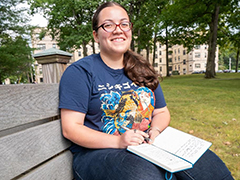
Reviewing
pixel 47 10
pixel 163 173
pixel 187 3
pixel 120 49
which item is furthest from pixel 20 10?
pixel 163 173

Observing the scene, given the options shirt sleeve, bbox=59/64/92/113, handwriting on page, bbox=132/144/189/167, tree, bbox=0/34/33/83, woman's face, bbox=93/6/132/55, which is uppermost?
tree, bbox=0/34/33/83

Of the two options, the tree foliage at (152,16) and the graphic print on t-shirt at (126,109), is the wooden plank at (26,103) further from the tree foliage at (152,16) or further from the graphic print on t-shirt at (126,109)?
the tree foliage at (152,16)

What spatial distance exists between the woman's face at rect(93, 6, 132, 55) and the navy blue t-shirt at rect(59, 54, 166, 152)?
145mm

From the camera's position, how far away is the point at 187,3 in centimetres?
1553

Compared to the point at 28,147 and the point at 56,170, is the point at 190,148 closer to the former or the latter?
the point at 56,170

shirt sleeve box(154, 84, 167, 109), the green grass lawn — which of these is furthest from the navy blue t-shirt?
the green grass lawn

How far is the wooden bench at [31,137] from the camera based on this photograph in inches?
41.5

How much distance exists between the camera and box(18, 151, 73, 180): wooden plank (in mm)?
1211

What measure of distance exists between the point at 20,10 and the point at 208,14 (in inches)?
632

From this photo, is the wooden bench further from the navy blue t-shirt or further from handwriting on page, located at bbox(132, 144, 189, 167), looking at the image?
handwriting on page, located at bbox(132, 144, 189, 167)

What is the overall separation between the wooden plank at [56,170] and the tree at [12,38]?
13.5 m

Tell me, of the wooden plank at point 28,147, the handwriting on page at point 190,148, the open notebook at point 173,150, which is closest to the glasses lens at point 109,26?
the wooden plank at point 28,147

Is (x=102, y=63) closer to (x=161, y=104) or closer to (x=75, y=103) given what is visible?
(x=75, y=103)

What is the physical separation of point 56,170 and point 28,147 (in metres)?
0.34
